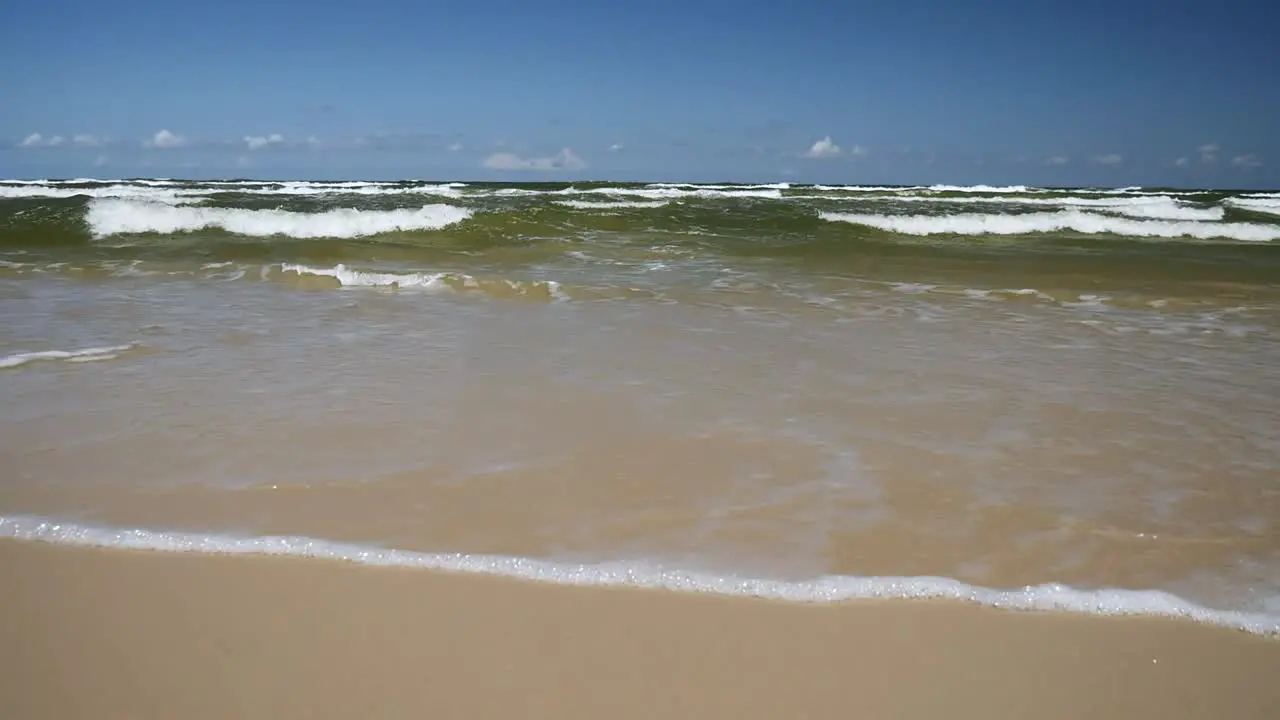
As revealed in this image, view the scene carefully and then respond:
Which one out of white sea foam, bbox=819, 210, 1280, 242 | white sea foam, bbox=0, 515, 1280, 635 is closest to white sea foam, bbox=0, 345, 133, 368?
white sea foam, bbox=0, 515, 1280, 635

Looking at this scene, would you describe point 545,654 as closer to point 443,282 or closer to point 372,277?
point 443,282

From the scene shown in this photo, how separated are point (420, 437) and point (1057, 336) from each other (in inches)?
186

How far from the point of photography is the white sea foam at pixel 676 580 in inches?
87.0

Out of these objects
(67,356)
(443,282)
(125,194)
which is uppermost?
(125,194)

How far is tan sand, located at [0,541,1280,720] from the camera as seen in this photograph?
180 cm

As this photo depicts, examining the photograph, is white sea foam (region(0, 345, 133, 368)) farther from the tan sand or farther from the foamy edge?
the tan sand

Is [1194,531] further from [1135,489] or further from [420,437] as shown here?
[420,437]

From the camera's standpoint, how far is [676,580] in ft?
7.57

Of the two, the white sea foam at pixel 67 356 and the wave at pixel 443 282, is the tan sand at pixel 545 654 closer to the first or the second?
the white sea foam at pixel 67 356

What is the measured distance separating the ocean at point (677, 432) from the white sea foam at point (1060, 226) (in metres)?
9.45

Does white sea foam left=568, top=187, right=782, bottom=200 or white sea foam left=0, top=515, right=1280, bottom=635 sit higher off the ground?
white sea foam left=568, top=187, right=782, bottom=200

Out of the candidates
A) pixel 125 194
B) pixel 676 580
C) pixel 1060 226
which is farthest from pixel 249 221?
pixel 1060 226

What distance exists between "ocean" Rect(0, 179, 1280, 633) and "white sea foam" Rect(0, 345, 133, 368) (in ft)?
0.10

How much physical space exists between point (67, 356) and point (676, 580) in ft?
14.2
